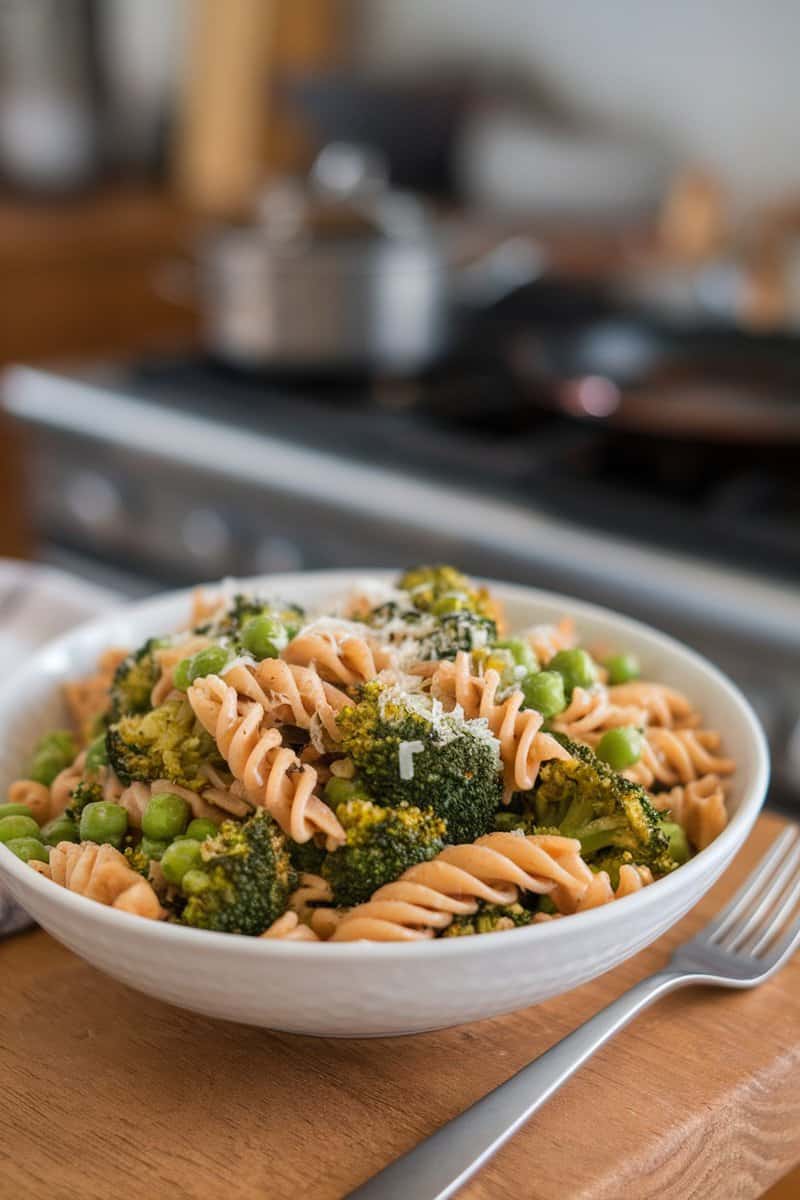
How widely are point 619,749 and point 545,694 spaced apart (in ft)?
0.24

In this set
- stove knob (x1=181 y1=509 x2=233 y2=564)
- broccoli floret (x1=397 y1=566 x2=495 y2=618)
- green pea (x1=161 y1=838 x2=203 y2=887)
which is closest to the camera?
green pea (x1=161 y1=838 x2=203 y2=887)

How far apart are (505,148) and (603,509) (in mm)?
2380

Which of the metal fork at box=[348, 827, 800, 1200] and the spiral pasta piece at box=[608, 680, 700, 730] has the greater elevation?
the spiral pasta piece at box=[608, 680, 700, 730]

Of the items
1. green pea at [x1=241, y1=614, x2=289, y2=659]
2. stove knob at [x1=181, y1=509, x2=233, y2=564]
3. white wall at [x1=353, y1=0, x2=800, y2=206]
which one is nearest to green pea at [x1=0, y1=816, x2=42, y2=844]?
green pea at [x1=241, y1=614, x2=289, y2=659]

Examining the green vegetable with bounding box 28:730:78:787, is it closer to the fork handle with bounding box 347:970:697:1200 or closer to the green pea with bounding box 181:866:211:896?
the green pea with bounding box 181:866:211:896

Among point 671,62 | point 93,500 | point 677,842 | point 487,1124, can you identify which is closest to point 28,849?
point 487,1124

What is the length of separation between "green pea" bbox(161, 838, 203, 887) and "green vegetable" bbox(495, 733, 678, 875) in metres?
0.24

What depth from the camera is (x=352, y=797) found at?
100cm

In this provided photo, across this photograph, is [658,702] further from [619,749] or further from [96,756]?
[96,756]

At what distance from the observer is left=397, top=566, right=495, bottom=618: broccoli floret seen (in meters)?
1.18

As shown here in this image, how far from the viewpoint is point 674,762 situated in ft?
3.82

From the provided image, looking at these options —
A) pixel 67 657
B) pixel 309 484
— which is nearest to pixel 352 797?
pixel 67 657

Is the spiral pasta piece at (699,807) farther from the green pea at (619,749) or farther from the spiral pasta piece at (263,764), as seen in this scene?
the spiral pasta piece at (263,764)

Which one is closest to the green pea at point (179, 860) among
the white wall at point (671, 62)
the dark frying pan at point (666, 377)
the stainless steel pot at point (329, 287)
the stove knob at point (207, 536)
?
the dark frying pan at point (666, 377)
